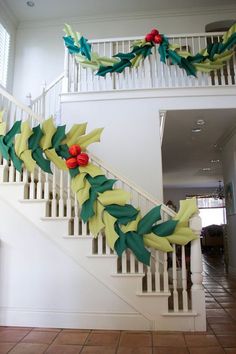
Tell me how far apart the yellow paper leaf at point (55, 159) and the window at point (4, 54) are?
3708 mm

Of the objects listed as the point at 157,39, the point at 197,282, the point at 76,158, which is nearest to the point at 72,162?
the point at 76,158

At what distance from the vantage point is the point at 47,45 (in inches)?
259

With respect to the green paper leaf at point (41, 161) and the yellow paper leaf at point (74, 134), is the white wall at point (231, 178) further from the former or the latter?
the green paper leaf at point (41, 161)

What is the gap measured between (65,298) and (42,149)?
1.56 metres

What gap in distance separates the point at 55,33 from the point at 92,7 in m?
1.01

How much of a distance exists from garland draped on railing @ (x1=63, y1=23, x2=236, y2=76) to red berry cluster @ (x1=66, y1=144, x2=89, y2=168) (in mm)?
1789

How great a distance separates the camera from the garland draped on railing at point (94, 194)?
113 inches

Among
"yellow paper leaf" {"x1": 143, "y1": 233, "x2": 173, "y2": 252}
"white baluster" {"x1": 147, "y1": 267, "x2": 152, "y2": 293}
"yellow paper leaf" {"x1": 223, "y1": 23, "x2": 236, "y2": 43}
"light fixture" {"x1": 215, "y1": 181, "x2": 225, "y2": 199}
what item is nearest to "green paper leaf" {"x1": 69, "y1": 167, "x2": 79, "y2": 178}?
"yellow paper leaf" {"x1": 143, "y1": 233, "x2": 173, "y2": 252}

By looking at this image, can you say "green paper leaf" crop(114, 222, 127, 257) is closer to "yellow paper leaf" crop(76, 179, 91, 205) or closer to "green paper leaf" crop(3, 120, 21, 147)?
"yellow paper leaf" crop(76, 179, 91, 205)

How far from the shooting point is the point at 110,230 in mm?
2895

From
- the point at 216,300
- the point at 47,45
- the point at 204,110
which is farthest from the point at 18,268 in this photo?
the point at 47,45

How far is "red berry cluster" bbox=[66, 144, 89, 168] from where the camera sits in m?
3.04

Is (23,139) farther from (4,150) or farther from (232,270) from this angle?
(232,270)

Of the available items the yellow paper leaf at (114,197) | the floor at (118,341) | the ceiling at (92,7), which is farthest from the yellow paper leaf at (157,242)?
the ceiling at (92,7)
